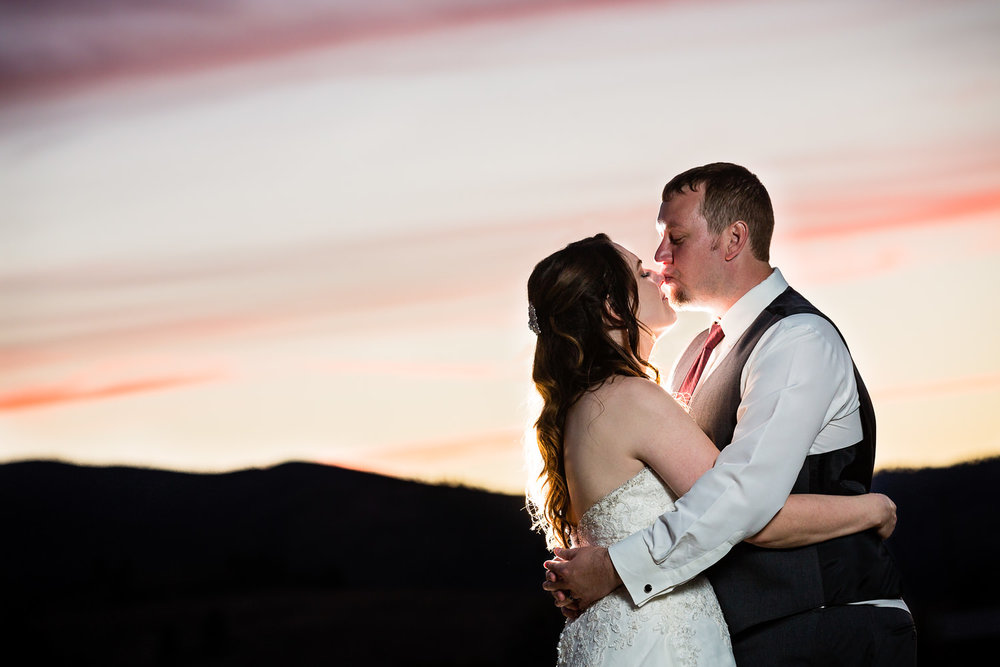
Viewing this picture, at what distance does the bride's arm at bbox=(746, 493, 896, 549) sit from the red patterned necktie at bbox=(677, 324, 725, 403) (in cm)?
46

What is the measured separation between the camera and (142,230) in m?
5.75

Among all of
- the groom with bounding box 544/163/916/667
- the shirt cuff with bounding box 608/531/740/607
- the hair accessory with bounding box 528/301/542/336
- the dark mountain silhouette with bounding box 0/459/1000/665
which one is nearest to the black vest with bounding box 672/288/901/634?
the groom with bounding box 544/163/916/667

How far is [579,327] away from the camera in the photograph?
85.0 inches

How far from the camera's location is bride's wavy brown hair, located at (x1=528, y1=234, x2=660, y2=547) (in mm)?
2152

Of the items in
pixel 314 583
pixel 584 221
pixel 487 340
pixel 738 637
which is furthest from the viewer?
pixel 314 583

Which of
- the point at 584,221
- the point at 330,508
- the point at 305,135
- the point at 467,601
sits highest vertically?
the point at 305,135

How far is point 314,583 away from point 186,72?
3375 millimetres

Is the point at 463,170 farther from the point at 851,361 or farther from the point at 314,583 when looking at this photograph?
the point at 851,361

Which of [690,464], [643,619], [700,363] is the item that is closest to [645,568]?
[643,619]

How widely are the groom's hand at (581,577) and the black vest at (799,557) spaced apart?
10.2 inches

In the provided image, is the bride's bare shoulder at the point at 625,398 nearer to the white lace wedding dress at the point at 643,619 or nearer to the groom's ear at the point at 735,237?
the white lace wedding dress at the point at 643,619

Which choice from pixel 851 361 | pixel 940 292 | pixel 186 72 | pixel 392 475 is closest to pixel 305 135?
pixel 186 72

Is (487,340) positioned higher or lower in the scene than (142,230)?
lower

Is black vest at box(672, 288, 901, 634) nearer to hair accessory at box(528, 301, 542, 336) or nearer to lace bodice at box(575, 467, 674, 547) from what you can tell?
lace bodice at box(575, 467, 674, 547)
